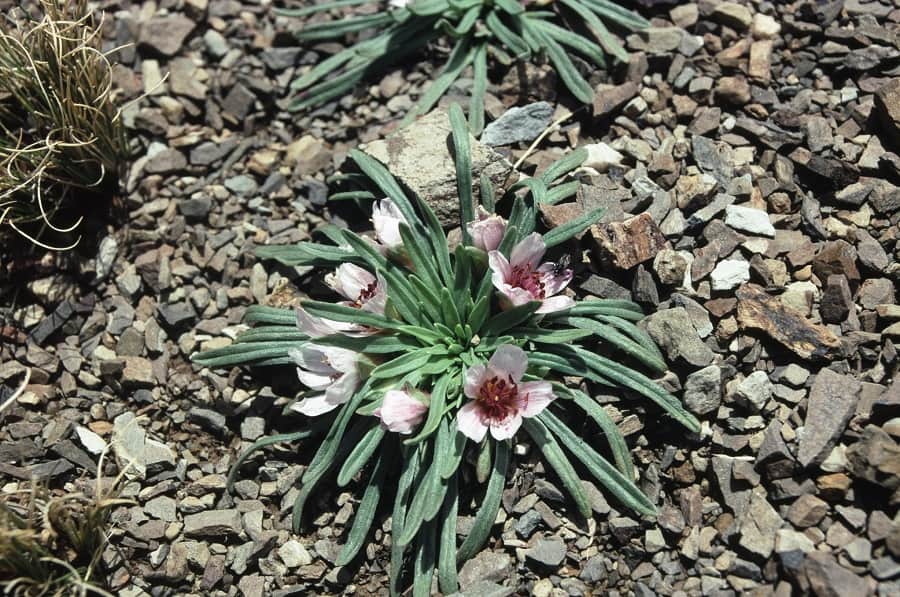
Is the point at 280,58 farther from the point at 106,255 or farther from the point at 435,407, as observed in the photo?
the point at 435,407

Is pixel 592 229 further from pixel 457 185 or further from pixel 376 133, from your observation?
pixel 376 133

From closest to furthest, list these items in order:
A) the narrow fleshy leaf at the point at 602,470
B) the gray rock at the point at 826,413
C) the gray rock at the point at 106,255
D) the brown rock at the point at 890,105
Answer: the gray rock at the point at 826,413 < the narrow fleshy leaf at the point at 602,470 < the brown rock at the point at 890,105 < the gray rock at the point at 106,255

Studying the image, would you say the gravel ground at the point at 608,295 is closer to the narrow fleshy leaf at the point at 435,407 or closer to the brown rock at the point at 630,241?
the brown rock at the point at 630,241

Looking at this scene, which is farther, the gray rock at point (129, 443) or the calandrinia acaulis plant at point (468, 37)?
the calandrinia acaulis plant at point (468, 37)

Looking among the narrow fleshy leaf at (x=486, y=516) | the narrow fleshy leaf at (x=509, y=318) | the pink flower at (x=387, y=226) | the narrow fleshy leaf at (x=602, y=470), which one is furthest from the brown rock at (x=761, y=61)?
the narrow fleshy leaf at (x=486, y=516)

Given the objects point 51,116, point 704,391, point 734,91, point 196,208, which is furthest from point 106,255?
point 734,91
